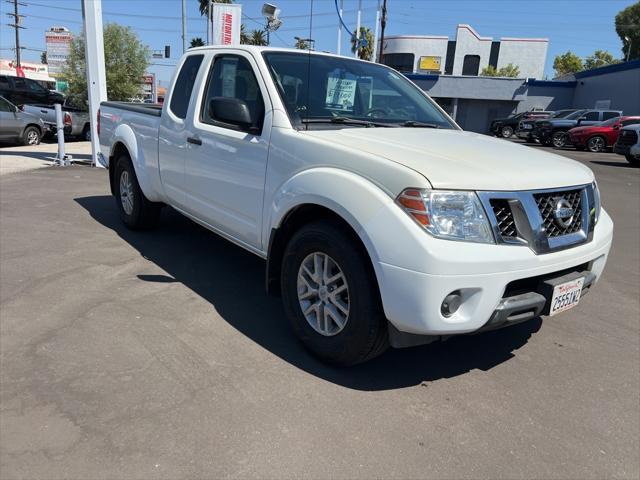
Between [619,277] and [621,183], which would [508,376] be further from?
[621,183]

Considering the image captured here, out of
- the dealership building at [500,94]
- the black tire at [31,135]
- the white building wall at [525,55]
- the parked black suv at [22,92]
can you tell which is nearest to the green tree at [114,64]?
the parked black suv at [22,92]

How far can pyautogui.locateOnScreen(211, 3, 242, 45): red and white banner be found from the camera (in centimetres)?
1169

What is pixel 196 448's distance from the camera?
247cm

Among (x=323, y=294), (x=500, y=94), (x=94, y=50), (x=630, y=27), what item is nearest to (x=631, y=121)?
(x=500, y=94)

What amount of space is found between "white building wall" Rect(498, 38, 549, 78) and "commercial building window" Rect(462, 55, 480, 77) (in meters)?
2.42

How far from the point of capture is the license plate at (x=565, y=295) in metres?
2.84

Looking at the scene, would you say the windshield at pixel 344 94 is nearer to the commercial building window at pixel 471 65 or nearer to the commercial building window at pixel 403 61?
the commercial building window at pixel 403 61

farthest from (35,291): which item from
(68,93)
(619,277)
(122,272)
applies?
(68,93)

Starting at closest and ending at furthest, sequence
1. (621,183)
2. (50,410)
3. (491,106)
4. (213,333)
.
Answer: (50,410)
(213,333)
(621,183)
(491,106)

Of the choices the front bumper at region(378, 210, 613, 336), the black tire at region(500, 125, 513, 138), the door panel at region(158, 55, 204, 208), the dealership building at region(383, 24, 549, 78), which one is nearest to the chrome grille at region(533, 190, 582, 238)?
the front bumper at region(378, 210, 613, 336)

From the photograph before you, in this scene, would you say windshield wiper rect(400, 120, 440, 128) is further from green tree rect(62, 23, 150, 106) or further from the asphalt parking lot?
green tree rect(62, 23, 150, 106)

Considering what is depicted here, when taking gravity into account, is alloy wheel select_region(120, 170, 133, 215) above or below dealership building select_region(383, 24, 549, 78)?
Answer: below

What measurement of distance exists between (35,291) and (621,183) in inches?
519

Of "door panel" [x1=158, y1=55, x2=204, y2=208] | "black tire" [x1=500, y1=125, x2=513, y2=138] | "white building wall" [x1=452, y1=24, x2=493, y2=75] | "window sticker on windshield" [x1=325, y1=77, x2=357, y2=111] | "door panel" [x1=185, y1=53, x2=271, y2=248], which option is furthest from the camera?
"white building wall" [x1=452, y1=24, x2=493, y2=75]
